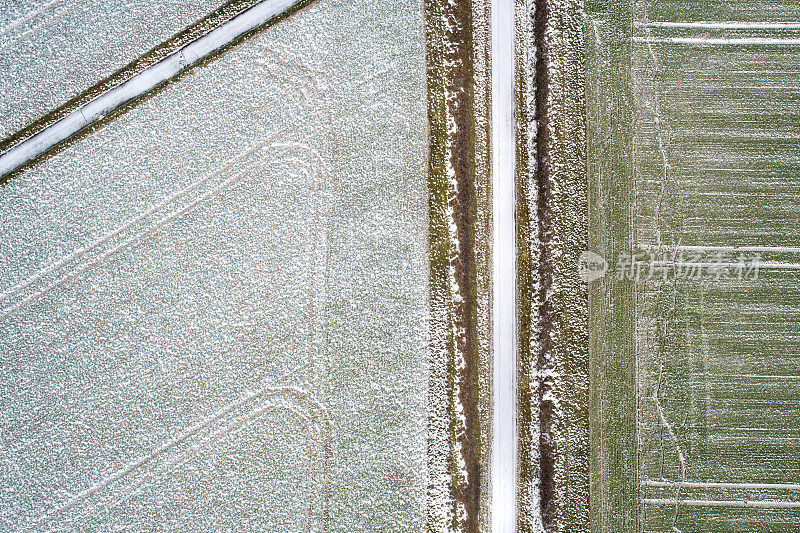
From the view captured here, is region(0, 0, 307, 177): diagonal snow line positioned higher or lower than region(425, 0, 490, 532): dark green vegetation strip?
higher

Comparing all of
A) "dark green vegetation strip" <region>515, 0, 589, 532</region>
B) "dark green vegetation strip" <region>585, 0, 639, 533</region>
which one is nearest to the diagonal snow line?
"dark green vegetation strip" <region>515, 0, 589, 532</region>

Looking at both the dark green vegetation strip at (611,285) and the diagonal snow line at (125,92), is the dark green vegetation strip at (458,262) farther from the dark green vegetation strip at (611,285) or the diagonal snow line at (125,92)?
the diagonal snow line at (125,92)

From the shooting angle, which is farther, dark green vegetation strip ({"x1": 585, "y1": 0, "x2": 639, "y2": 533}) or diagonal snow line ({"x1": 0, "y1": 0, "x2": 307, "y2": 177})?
diagonal snow line ({"x1": 0, "y1": 0, "x2": 307, "y2": 177})

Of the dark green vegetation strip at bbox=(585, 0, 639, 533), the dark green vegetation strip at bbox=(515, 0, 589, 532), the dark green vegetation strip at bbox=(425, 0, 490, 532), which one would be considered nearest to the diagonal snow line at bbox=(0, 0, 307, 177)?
the dark green vegetation strip at bbox=(425, 0, 490, 532)

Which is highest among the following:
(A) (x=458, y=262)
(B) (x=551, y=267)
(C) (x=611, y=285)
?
(A) (x=458, y=262)

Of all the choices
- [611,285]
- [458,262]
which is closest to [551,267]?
[611,285]

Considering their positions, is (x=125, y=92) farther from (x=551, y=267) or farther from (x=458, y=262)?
(x=551, y=267)

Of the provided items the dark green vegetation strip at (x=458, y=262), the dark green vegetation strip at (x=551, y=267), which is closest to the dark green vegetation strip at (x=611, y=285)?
the dark green vegetation strip at (x=551, y=267)

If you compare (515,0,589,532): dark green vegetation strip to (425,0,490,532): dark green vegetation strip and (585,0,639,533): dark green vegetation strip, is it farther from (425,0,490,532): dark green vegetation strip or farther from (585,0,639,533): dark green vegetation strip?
(425,0,490,532): dark green vegetation strip

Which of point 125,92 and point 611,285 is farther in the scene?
point 125,92
